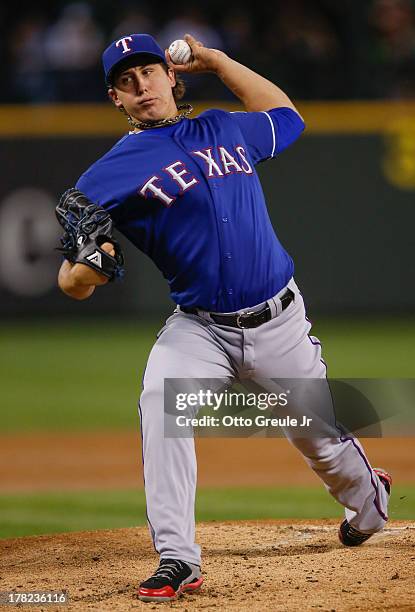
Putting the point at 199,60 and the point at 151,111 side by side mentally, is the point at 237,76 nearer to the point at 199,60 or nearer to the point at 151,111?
the point at 199,60

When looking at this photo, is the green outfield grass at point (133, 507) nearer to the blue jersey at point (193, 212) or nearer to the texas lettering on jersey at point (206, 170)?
the blue jersey at point (193, 212)

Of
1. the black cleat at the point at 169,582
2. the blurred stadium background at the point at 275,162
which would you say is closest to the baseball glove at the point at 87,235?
the black cleat at the point at 169,582

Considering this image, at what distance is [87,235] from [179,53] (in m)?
0.98

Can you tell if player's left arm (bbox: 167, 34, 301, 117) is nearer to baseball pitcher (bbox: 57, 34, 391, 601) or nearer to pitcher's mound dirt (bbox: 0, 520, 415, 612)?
baseball pitcher (bbox: 57, 34, 391, 601)

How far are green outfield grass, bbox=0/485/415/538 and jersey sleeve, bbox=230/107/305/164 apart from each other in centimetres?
216

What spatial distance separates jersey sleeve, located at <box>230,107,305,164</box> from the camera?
4734 mm

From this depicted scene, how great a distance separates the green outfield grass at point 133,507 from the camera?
604 cm

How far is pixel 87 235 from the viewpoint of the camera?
13.5 ft

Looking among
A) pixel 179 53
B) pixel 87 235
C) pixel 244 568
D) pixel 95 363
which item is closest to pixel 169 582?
pixel 244 568

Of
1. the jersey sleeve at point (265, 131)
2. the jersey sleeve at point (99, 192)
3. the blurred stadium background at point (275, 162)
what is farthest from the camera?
the blurred stadium background at point (275, 162)

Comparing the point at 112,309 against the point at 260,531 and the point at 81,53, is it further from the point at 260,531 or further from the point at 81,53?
the point at 260,531

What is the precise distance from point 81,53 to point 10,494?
7.43 meters

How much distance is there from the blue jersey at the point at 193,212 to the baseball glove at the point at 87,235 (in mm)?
107

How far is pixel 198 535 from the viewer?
5352 millimetres
